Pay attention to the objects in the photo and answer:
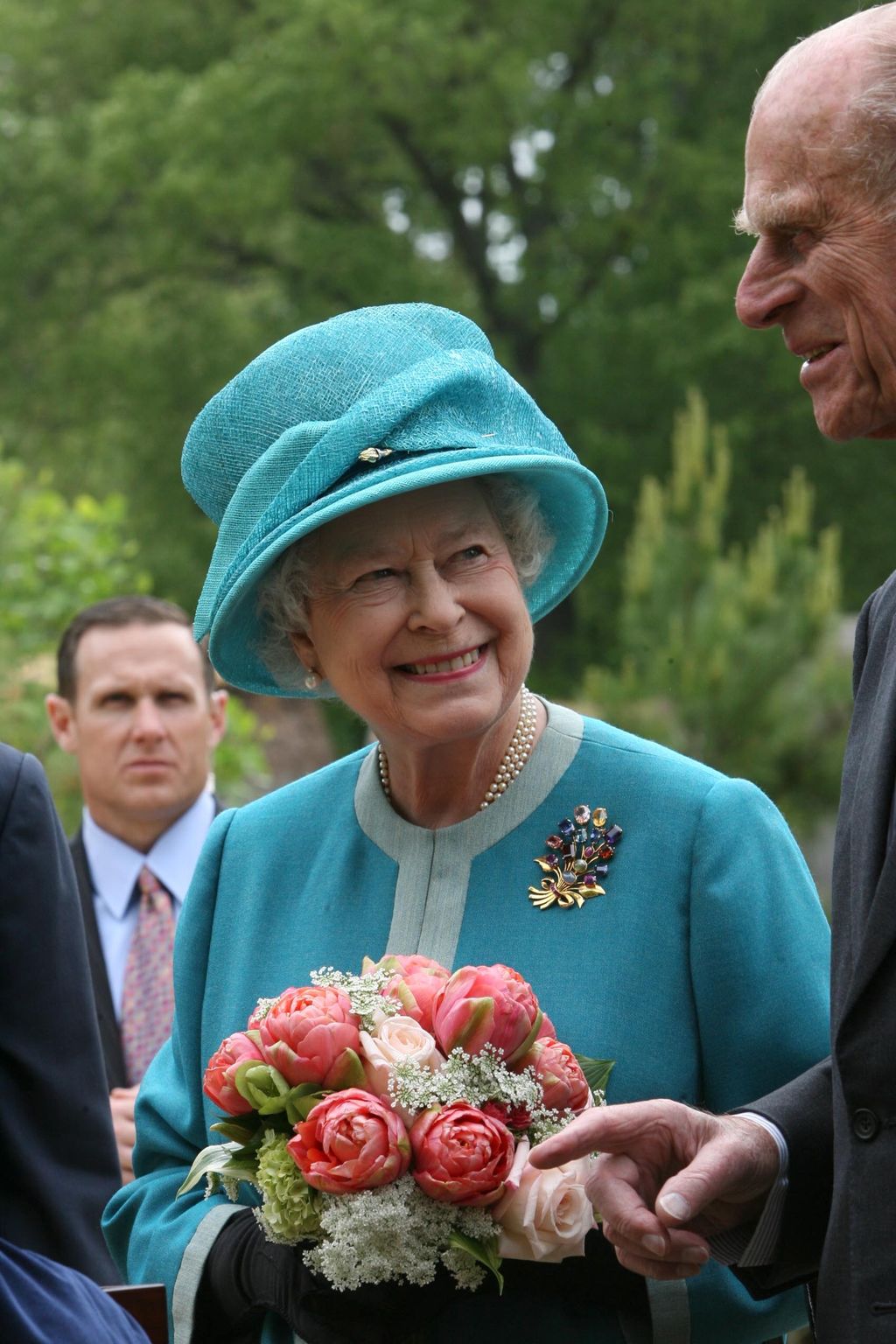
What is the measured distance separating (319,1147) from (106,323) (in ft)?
69.7

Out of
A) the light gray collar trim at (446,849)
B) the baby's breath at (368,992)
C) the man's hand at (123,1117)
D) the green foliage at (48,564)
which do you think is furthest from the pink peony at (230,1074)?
the green foliage at (48,564)

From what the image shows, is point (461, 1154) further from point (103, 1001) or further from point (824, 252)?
point (103, 1001)

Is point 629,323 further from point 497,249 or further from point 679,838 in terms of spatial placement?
point 679,838

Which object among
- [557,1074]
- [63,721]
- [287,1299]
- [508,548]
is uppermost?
[508,548]

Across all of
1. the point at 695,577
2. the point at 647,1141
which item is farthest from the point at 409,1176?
the point at 695,577

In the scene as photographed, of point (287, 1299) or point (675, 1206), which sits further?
point (287, 1299)

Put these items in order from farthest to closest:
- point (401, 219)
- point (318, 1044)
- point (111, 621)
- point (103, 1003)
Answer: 1. point (401, 219)
2. point (111, 621)
3. point (103, 1003)
4. point (318, 1044)

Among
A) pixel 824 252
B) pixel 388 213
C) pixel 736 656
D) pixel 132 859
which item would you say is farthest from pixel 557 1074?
pixel 388 213

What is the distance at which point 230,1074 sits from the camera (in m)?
2.42

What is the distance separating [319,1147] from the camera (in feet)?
7.50

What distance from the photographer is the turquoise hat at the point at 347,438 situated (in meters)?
2.73

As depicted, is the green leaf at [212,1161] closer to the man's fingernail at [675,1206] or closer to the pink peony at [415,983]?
the pink peony at [415,983]

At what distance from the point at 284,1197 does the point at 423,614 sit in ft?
2.97

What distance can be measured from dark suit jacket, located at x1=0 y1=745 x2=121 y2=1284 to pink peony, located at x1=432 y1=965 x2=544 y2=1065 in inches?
39.9
